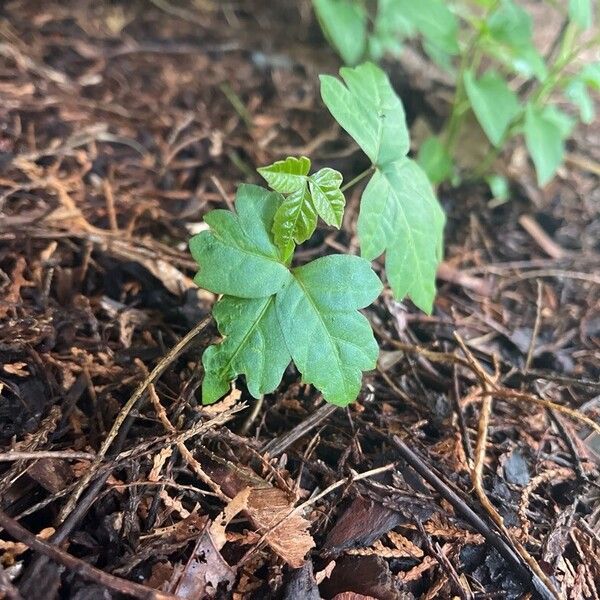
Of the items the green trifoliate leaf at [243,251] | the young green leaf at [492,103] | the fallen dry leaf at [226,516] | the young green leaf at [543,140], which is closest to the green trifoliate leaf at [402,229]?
the green trifoliate leaf at [243,251]

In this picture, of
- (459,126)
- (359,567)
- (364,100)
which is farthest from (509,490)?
(459,126)

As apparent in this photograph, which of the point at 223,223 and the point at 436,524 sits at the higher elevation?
the point at 223,223

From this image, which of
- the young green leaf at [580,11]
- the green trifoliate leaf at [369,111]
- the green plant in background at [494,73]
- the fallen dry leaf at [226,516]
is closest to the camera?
the fallen dry leaf at [226,516]

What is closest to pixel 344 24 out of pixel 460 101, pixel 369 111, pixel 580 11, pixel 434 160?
pixel 460 101

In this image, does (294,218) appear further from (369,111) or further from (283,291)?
(369,111)

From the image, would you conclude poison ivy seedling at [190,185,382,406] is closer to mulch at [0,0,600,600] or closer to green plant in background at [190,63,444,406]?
green plant in background at [190,63,444,406]

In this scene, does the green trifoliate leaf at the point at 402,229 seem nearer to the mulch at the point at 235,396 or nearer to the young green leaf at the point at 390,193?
the young green leaf at the point at 390,193

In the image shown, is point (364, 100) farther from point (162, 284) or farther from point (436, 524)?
point (436, 524)
